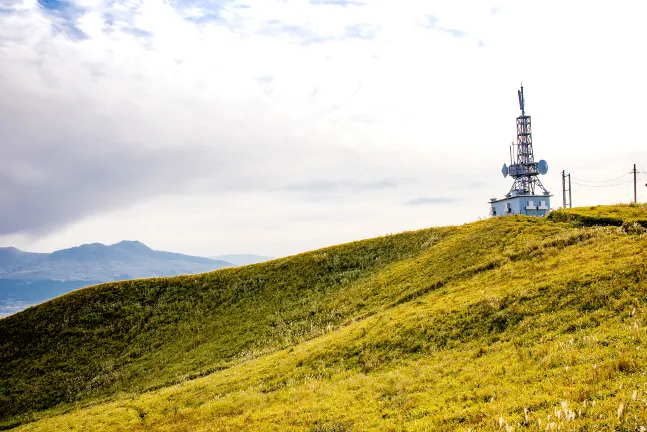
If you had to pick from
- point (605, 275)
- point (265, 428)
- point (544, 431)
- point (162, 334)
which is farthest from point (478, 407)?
point (162, 334)

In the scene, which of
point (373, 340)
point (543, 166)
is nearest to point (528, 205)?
point (543, 166)

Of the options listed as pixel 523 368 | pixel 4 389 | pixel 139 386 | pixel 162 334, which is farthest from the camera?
pixel 162 334

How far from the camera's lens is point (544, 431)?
1055 cm

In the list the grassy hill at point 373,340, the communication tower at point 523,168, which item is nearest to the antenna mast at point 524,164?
the communication tower at point 523,168

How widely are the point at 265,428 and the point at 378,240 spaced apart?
138ft

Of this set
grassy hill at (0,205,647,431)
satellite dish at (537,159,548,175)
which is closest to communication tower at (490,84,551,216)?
satellite dish at (537,159,548,175)

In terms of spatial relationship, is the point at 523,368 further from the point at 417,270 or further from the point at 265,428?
the point at 417,270

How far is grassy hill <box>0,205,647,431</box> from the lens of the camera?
14766mm

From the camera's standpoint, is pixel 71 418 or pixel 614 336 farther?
pixel 71 418

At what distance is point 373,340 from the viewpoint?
1017 inches

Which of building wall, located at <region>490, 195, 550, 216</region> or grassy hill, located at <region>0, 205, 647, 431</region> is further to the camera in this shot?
building wall, located at <region>490, 195, 550, 216</region>

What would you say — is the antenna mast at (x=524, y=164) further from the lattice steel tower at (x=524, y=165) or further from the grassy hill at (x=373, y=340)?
the grassy hill at (x=373, y=340)

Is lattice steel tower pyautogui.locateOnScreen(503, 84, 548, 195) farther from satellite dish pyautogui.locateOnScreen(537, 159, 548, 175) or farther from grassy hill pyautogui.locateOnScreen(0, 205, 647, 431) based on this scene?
grassy hill pyautogui.locateOnScreen(0, 205, 647, 431)

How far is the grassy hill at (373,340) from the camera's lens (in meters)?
14.8
